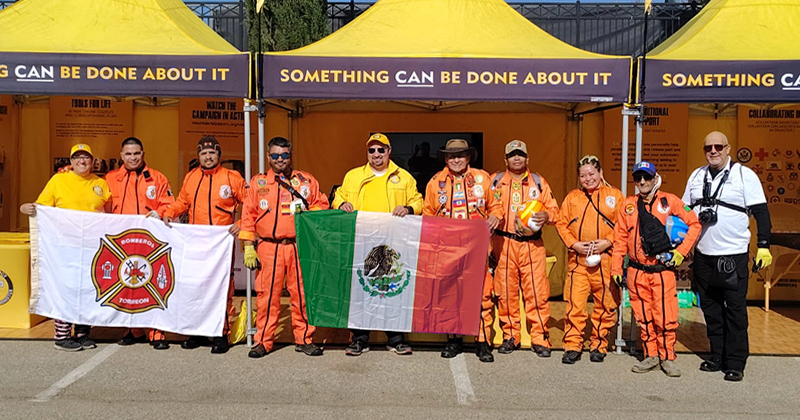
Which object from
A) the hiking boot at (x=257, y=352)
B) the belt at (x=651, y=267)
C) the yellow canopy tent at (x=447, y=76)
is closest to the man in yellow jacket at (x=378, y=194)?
the yellow canopy tent at (x=447, y=76)

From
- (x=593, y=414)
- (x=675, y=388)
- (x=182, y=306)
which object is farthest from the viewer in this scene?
(x=182, y=306)

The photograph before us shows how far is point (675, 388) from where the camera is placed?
4.71m

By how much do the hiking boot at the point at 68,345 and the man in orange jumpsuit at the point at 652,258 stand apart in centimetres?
469

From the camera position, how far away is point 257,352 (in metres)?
5.30

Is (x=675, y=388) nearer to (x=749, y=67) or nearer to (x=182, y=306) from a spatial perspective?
(x=749, y=67)

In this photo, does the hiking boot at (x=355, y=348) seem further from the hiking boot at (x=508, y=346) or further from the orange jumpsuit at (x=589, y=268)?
the orange jumpsuit at (x=589, y=268)

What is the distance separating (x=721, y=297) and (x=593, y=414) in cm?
176

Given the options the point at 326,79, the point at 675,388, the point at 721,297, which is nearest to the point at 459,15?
the point at 326,79

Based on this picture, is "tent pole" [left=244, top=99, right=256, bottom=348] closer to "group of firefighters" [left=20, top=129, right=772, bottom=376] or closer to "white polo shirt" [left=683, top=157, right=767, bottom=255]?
"group of firefighters" [left=20, top=129, right=772, bottom=376]

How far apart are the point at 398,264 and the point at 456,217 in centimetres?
65

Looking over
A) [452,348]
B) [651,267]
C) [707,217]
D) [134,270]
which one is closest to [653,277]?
[651,267]

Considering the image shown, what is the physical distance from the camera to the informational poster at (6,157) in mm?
7746

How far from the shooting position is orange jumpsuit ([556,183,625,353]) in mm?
5195

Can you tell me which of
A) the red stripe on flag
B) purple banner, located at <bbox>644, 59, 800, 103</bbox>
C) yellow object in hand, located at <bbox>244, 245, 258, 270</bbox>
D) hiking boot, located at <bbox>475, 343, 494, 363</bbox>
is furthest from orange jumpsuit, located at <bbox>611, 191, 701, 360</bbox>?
yellow object in hand, located at <bbox>244, 245, 258, 270</bbox>
